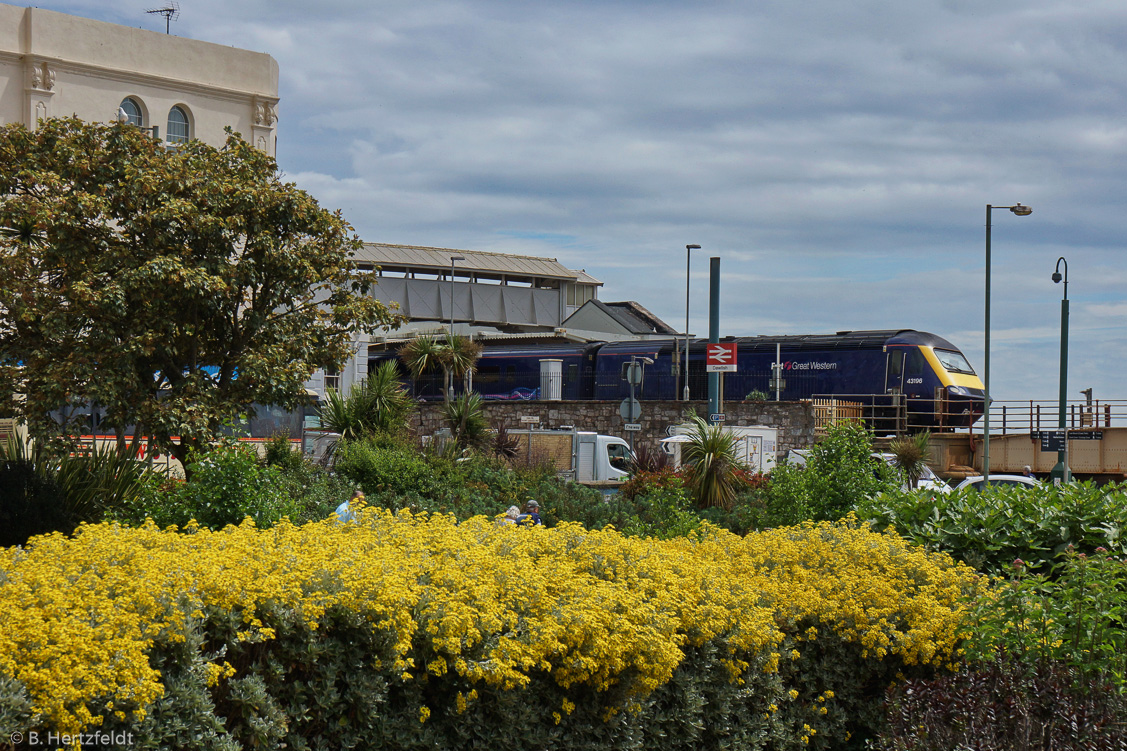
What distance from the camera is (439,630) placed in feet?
14.3

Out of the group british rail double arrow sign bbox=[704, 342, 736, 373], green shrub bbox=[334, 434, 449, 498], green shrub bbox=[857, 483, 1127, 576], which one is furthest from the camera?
british rail double arrow sign bbox=[704, 342, 736, 373]

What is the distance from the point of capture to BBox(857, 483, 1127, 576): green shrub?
7.59 m

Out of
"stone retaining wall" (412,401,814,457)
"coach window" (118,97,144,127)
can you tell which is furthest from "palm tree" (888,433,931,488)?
"coach window" (118,97,144,127)

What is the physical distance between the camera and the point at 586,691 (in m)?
4.92

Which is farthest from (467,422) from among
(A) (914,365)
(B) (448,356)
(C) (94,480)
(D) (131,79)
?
(C) (94,480)

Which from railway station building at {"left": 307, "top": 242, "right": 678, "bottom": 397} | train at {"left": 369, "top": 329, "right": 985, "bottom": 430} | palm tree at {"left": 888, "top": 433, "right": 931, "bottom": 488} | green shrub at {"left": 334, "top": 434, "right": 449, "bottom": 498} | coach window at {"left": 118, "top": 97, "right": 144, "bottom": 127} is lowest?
palm tree at {"left": 888, "top": 433, "right": 931, "bottom": 488}

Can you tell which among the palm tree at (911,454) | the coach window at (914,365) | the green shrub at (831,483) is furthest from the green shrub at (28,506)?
the coach window at (914,365)

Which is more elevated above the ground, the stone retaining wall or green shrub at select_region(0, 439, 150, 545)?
green shrub at select_region(0, 439, 150, 545)

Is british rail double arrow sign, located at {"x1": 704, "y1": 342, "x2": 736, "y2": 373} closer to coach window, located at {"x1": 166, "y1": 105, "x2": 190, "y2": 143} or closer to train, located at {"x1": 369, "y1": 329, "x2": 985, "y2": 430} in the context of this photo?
train, located at {"x1": 369, "y1": 329, "x2": 985, "y2": 430}

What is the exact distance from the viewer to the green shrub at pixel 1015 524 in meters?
7.59

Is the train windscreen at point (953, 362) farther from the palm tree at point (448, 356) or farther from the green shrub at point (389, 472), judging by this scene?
the green shrub at point (389, 472)

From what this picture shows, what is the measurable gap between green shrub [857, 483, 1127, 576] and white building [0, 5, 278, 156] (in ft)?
77.6

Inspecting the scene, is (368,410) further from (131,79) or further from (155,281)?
(131,79)

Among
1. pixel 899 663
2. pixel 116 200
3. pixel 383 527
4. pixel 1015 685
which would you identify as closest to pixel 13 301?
pixel 116 200
